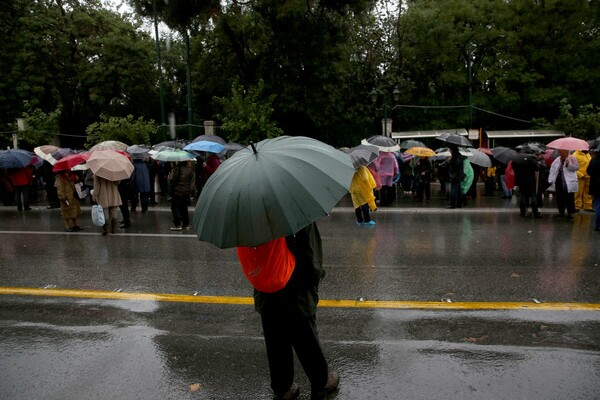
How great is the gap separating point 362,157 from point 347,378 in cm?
729

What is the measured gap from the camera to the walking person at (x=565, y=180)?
11.7m

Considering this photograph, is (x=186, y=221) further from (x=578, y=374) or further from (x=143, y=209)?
(x=578, y=374)

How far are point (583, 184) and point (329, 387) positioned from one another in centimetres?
1185

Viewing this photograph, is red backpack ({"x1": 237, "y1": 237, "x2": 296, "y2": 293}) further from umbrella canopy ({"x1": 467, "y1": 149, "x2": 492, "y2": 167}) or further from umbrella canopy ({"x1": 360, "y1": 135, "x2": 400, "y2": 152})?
umbrella canopy ({"x1": 467, "y1": 149, "x2": 492, "y2": 167})

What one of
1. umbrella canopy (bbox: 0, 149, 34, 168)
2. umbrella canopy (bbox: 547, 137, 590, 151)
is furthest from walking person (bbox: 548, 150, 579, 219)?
umbrella canopy (bbox: 0, 149, 34, 168)

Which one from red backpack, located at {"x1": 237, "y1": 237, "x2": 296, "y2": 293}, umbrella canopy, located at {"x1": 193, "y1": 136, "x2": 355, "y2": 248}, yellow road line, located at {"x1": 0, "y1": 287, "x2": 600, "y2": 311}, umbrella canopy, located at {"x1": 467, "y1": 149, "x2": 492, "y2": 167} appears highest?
umbrella canopy, located at {"x1": 467, "y1": 149, "x2": 492, "y2": 167}

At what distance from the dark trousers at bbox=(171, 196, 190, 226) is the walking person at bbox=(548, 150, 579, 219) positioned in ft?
28.9

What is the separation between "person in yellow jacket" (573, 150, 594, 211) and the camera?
12555 millimetres

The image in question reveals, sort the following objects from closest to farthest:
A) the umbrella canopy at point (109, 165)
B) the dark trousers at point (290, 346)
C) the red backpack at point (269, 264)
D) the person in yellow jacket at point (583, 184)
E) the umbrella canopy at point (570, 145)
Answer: the red backpack at point (269, 264)
the dark trousers at point (290, 346)
the umbrella canopy at point (109, 165)
the umbrella canopy at point (570, 145)
the person in yellow jacket at point (583, 184)

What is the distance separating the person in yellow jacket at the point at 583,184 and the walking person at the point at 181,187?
9.50 meters

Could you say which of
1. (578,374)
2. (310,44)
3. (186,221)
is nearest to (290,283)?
(578,374)

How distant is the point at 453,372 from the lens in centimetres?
405

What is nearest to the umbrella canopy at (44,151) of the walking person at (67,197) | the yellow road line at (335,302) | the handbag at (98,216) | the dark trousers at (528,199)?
the walking person at (67,197)

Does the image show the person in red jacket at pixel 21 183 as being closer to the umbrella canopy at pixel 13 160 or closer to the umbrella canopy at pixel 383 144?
the umbrella canopy at pixel 13 160
